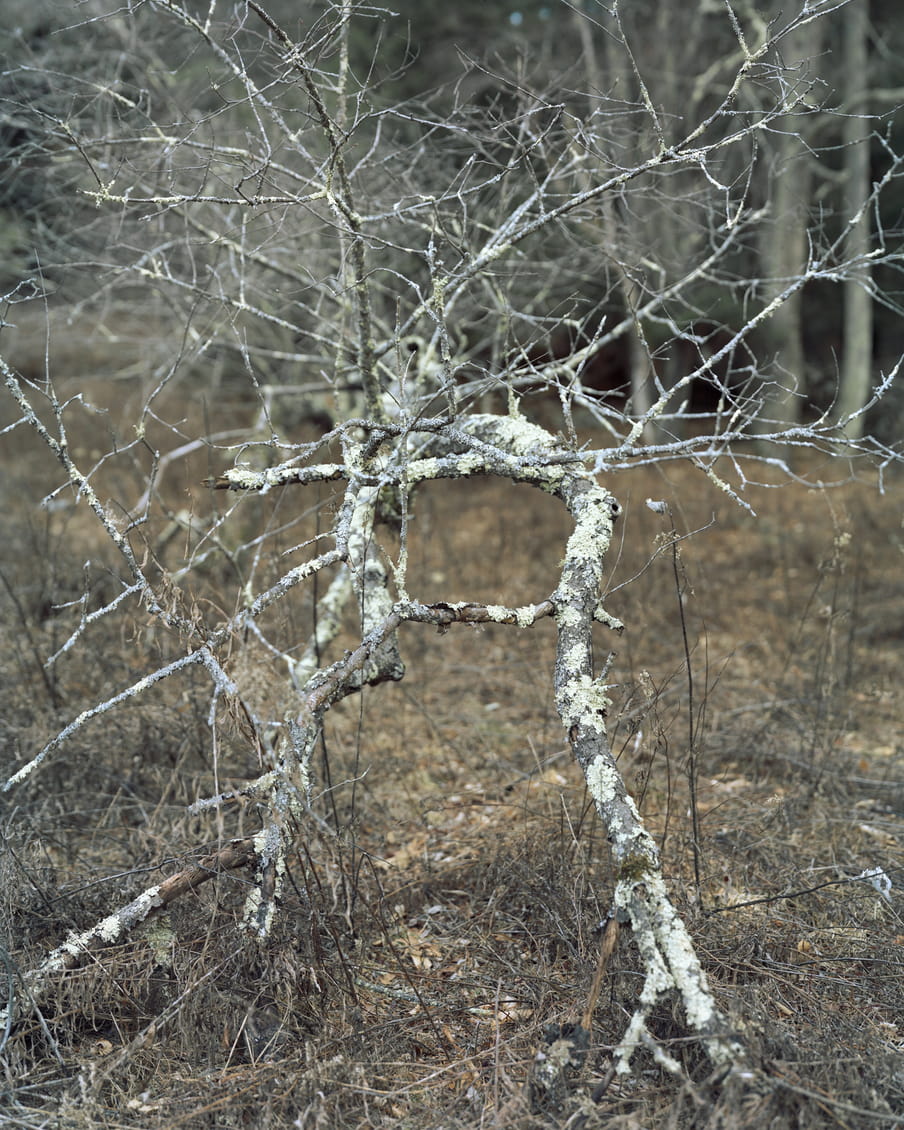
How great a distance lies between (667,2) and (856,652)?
9.29 meters

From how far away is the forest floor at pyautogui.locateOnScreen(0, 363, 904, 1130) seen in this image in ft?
7.54

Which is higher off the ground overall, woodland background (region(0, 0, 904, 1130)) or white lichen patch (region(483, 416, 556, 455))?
white lichen patch (region(483, 416, 556, 455))

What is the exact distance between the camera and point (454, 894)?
345 centimetres

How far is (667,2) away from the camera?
37.4 ft

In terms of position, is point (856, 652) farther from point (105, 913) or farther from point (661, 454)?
point (105, 913)

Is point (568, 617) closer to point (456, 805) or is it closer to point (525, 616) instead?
point (525, 616)

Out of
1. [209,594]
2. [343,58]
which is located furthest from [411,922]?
[343,58]

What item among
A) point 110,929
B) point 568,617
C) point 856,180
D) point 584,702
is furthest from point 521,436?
point 856,180

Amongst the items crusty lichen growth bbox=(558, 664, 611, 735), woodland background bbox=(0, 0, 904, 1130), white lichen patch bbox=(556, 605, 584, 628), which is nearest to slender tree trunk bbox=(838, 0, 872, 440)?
woodland background bbox=(0, 0, 904, 1130)

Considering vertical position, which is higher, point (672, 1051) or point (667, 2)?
point (667, 2)

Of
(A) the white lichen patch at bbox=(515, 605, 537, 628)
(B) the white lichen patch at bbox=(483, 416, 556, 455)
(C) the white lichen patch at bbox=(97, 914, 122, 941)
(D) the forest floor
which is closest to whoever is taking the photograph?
A: (D) the forest floor

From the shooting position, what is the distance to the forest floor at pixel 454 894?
2.30 meters

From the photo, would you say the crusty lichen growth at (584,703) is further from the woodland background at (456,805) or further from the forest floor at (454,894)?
the woodland background at (456,805)

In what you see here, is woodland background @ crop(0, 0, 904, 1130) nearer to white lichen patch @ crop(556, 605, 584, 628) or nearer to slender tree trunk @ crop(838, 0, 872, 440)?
white lichen patch @ crop(556, 605, 584, 628)
